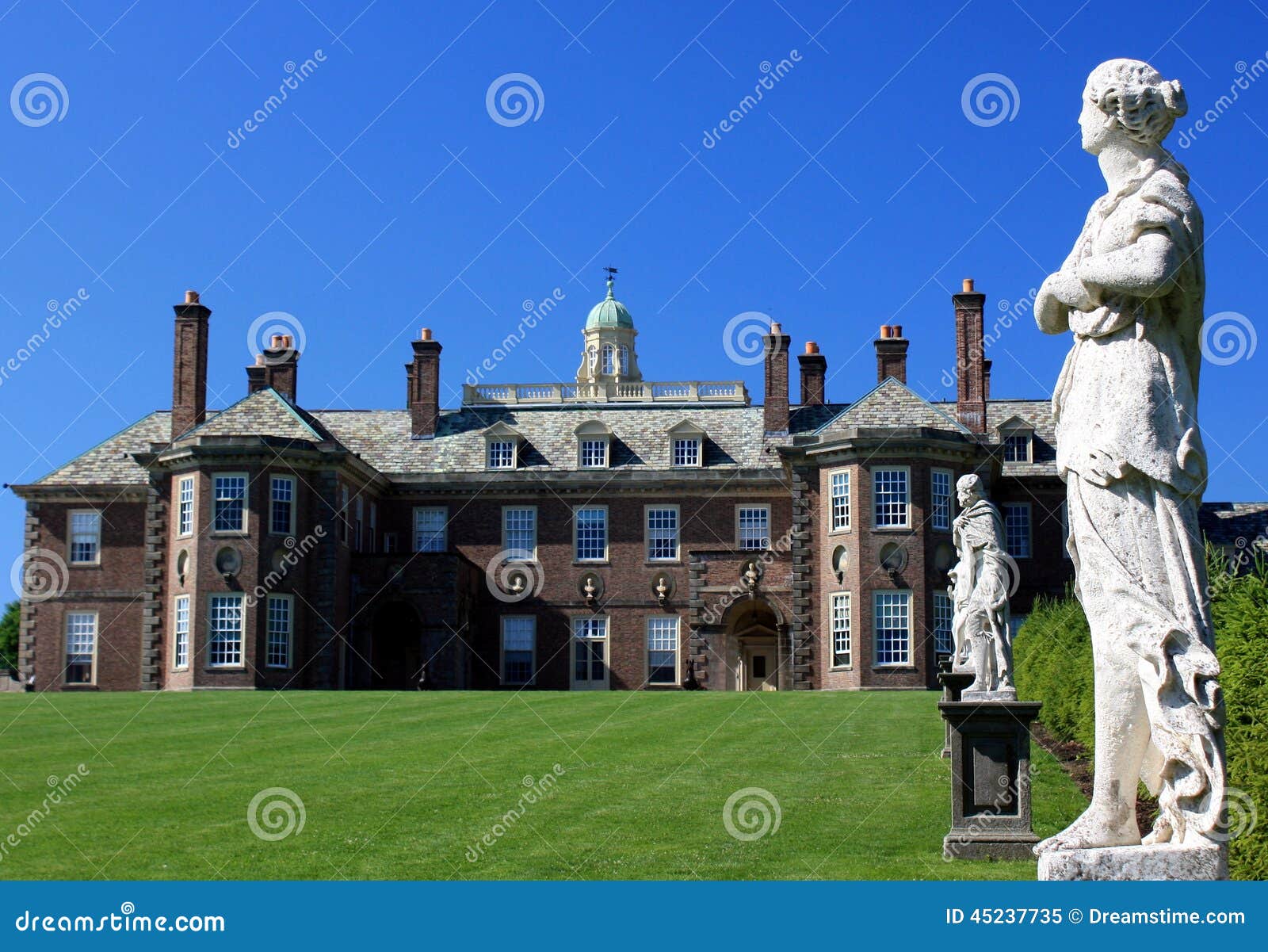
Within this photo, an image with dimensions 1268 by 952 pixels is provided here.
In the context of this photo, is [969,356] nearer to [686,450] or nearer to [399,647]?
[686,450]

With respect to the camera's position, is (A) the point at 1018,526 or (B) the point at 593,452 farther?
(B) the point at 593,452

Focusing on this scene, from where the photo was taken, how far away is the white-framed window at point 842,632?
45.2 metres

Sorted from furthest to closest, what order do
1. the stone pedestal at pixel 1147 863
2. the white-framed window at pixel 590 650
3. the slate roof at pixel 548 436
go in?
1. the slate roof at pixel 548 436
2. the white-framed window at pixel 590 650
3. the stone pedestal at pixel 1147 863

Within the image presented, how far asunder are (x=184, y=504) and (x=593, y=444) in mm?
13445

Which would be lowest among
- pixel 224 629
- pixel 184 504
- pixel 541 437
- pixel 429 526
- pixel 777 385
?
pixel 224 629

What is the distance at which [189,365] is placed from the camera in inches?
1914

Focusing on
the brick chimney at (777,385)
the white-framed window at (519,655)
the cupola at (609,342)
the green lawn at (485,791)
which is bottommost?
the green lawn at (485,791)

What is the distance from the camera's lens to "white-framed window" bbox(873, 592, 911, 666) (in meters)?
44.6

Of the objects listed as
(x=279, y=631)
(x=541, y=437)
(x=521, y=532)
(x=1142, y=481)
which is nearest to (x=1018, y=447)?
(x=541, y=437)

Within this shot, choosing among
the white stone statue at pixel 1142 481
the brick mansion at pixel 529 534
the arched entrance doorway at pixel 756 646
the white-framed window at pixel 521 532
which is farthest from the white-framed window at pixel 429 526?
the white stone statue at pixel 1142 481

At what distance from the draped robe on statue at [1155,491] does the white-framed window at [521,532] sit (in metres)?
44.6

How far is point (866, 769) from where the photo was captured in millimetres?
19984

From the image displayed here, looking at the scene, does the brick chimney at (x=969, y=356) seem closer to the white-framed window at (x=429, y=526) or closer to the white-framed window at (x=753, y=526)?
the white-framed window at (x=753, y=526)

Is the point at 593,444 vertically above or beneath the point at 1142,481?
above
